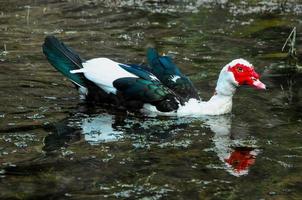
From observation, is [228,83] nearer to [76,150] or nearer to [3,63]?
[76,150]

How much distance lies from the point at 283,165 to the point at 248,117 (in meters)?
1.90

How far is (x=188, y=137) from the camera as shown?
7.63 meters

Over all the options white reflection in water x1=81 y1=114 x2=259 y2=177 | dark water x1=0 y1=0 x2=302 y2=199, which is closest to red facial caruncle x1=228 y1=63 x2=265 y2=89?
dark water x1=0 y1=0 x2=302 y2=199

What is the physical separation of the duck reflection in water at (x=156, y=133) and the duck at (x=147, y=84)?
0.19 meters

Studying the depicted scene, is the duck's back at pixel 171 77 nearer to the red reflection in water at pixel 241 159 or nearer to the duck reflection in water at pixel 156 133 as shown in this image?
the duck reflection in water at pixel 156 133

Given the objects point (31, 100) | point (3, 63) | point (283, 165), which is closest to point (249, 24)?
point (3, 63)

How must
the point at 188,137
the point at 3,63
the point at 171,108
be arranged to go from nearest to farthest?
1. the point at 188,137
2. the point at 171,108
3. the point at 3,63

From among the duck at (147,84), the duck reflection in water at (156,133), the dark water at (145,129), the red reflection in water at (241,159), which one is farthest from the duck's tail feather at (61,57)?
the red reflection in water at (241,159)

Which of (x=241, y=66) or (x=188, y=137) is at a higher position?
(x=241, y=66)

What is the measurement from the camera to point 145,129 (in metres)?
7.94

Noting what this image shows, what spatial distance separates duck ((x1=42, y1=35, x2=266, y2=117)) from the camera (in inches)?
337

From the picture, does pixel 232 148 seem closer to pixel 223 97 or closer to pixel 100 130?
pixel 100 130

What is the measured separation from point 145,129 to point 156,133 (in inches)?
8.1

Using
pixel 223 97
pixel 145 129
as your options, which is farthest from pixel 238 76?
pixel 145 129
